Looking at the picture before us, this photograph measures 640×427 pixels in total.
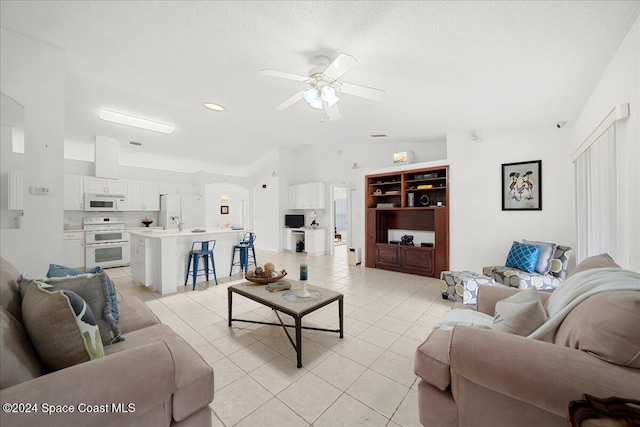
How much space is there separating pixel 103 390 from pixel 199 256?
3.36m

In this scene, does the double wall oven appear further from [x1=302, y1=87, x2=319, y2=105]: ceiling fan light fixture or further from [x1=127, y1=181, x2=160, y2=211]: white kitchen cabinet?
[x1=302, y1=87, x2=319, y2=105]: ceiling fan light fixture

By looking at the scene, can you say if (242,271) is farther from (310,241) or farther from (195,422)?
(195,422)

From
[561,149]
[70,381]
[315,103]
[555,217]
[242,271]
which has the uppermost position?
[315,103]

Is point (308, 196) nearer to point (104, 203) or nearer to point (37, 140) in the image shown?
point (104, 203)

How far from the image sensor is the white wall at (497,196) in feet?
12.1

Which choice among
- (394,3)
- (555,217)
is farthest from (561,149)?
(394,3)

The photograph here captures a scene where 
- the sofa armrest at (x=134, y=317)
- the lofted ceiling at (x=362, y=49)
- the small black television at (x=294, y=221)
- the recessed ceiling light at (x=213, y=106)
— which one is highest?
the recessed ceiling light at (x=213, y=106)

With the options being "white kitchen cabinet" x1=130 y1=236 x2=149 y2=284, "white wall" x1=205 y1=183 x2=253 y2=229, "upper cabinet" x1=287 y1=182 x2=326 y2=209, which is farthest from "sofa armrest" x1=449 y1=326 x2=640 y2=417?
"white wall" x1=205 y1=183 x2=253 y2=229

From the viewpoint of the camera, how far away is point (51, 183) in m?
2.37

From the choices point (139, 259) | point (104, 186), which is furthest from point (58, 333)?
point (104, 186)

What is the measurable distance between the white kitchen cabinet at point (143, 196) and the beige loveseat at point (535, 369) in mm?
7147

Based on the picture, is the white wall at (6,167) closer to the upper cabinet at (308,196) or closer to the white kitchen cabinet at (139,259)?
the white kitchen cabinet at (139,259)

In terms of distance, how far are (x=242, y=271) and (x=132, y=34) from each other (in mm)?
3890

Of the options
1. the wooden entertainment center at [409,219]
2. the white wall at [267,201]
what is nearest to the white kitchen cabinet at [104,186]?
the white wall at [267,201]
